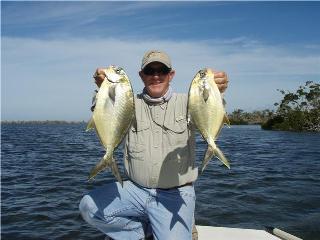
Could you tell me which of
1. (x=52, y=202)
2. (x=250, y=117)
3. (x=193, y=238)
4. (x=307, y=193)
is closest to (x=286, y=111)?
(x=250, y=117)

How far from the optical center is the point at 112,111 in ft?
17.4

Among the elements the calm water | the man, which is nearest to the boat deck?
the man

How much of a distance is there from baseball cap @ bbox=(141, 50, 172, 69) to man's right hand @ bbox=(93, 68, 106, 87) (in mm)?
755

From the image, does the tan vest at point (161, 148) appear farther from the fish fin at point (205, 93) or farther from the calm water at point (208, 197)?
the calm water at point (208, 197)

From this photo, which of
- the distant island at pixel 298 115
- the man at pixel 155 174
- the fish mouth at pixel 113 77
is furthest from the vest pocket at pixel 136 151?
the distant island at pixel 298 115

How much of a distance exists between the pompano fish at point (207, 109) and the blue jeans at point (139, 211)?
130 cm

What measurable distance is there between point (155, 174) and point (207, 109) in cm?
159

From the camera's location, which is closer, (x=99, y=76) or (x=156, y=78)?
(x=99, y=76)

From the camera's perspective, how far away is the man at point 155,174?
6.23m

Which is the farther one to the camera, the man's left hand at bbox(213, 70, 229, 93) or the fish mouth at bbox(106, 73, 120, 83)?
the man's left hand at bbox(213, 70, 229, 93)

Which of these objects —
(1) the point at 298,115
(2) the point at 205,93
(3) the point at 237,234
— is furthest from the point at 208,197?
(1) the point at 298,115

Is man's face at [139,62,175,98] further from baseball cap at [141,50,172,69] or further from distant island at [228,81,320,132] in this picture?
distant island at [228,81,320,132]

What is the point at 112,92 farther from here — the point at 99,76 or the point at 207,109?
the point at 207,109

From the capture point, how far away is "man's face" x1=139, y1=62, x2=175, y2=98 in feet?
20.4
